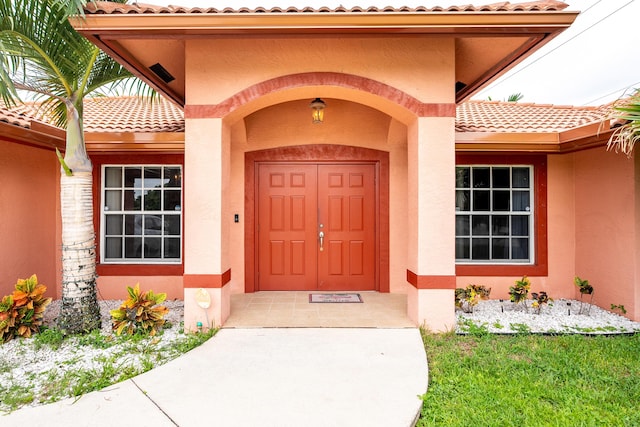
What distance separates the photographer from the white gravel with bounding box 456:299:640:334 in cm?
496

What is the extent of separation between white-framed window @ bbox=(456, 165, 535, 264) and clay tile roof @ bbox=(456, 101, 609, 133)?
2.58 ft

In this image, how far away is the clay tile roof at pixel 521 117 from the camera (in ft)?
21.4

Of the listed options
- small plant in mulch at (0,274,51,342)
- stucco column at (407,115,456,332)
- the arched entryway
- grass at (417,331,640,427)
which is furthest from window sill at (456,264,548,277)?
small plant in mulch at (0,274,51,342)

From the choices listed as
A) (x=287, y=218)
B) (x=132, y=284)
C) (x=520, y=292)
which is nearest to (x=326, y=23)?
(x=287, y=218)

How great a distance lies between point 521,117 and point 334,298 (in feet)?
18.6

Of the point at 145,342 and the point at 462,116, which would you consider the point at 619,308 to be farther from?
the point at 145,342

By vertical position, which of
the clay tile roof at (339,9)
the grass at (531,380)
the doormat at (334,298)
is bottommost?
the grass at (531,380)

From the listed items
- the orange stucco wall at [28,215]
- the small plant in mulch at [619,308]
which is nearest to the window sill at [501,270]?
the small plant in mulch at [619,308]

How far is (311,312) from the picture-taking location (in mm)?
5492

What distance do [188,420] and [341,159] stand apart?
5.05m

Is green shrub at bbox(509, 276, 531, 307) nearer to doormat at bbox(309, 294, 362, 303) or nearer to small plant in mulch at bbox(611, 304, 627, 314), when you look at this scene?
small plant in mulch at bbox(611, 304, 627, 314)

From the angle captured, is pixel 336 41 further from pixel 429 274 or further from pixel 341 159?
pixel 429 274

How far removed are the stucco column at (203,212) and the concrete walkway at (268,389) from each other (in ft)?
2.36

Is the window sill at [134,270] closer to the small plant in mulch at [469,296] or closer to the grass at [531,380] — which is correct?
the grass at [531,380]
